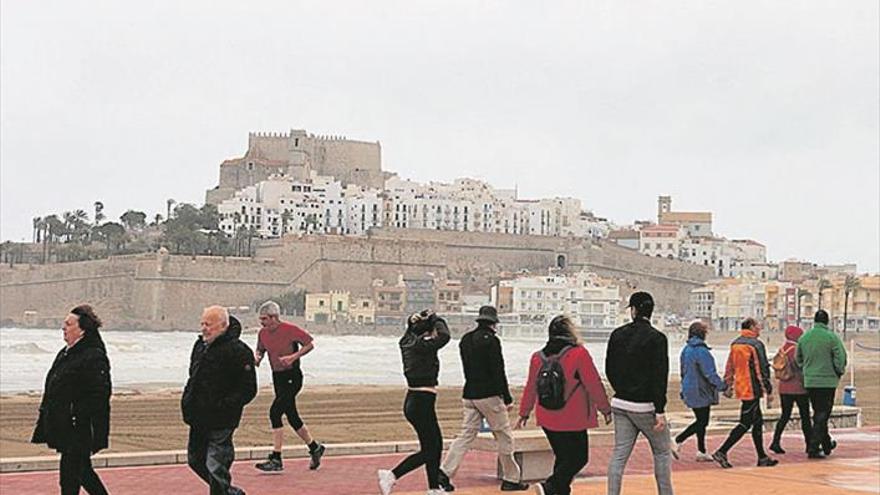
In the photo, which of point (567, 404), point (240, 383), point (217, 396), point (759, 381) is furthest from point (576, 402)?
point (759, 381)

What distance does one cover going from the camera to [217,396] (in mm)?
6453

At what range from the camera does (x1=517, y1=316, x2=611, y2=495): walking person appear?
6996mm

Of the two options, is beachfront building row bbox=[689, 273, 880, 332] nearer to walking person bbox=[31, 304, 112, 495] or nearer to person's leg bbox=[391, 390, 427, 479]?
person's leg bbox=[391, 390, 427, 479]

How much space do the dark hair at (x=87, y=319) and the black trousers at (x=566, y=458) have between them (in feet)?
Result: 7.55

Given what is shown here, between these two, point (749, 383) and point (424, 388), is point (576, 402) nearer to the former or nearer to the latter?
point (424, 388)

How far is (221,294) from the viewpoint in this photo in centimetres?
9862

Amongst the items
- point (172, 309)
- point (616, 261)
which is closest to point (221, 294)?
point (172, 309)

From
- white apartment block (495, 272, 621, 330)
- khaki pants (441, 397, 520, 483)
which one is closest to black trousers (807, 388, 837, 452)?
khaki pants (441, 397, 520, 483)

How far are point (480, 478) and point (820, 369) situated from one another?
293cm

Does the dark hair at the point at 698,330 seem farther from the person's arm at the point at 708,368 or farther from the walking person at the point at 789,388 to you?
the walking person at the point at 789,388

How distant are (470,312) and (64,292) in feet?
97.3

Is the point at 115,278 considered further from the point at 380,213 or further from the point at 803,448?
the point at 803,448

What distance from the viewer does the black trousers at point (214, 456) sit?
647 cm

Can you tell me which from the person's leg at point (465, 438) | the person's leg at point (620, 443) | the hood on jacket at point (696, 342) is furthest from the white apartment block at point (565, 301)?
the person's leg at point (620, 443)
